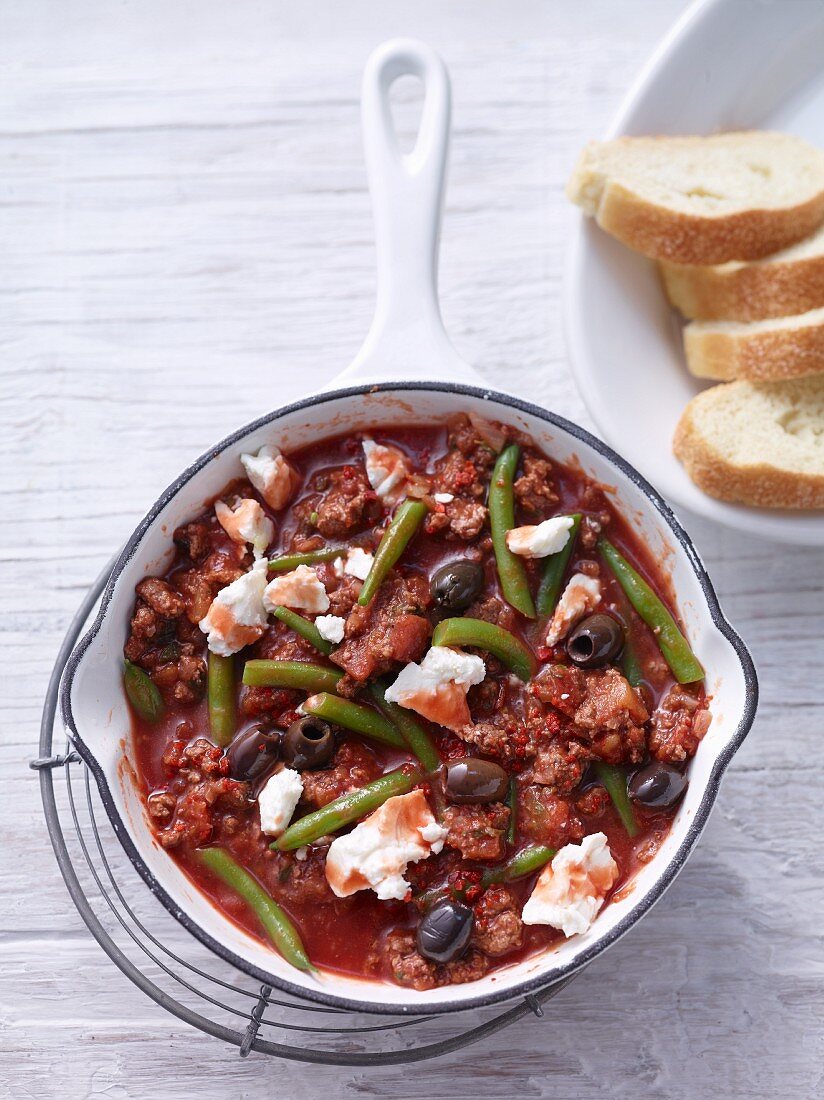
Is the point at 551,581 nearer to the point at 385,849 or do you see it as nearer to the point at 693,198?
the point at 385,849

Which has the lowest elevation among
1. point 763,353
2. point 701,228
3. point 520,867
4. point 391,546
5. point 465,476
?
point 520,867

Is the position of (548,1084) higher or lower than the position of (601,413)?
lower

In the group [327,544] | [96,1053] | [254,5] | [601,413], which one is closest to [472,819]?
[327,544]

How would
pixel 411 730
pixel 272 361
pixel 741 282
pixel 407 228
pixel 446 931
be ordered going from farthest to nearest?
pixel 272 361
pixel 741 282
pixel 407 228
pixel 411 730
pixel 446 931

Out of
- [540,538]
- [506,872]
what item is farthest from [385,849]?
[540,538]

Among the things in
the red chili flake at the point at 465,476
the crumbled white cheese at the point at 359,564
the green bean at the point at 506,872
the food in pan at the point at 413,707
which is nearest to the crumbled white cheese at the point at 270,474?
the food in pan at the point at 413,707

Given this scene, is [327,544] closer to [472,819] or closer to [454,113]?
[472,819]

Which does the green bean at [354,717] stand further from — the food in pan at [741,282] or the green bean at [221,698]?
the food in pan at [741,282]
